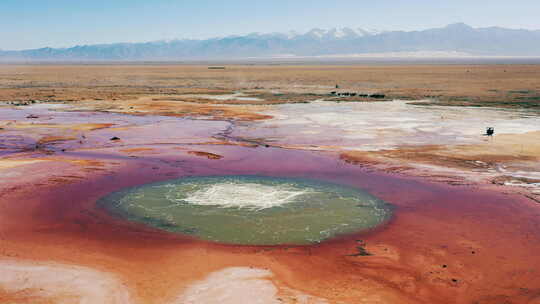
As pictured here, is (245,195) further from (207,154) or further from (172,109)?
(172,109)

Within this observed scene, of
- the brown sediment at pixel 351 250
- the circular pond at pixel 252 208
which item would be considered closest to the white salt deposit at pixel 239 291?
the brown sediment at pixel 351 250

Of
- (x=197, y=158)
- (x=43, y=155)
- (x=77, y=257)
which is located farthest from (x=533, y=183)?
(x=43, y=155)

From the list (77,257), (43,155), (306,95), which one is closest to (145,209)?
(77,257)

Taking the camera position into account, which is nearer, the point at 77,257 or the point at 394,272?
the point at 394,272

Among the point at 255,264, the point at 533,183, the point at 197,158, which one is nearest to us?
the point at 255,264

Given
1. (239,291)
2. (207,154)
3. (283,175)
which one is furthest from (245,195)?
(207,154)

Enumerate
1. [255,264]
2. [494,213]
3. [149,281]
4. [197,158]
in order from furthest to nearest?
[197,158]
[494,213]
[255,264]
[149,281]

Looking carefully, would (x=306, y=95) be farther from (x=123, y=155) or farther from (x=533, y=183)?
(x=533, y=183)
